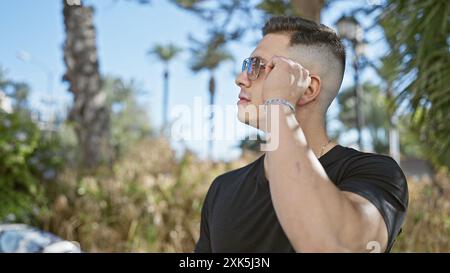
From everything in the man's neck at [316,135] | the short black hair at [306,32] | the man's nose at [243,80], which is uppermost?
the short black hair at [306,32]

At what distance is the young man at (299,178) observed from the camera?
1.26 meters

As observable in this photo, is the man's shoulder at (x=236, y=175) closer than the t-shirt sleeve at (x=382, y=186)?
No

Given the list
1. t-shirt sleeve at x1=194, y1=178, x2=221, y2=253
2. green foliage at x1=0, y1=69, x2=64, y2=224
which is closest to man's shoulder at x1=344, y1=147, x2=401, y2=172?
t-shirt sleeve at x1=194, y1=178, x2=221, y2=253

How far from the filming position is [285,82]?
1.45m

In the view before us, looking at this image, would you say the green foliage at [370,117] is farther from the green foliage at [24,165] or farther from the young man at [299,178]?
the young man at [299,178]

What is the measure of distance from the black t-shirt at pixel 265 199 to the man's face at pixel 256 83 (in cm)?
25

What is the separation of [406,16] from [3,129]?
5.80 meters

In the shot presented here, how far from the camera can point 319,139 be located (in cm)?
183

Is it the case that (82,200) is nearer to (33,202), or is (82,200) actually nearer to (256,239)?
(33,202)

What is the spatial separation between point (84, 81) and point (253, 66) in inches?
313

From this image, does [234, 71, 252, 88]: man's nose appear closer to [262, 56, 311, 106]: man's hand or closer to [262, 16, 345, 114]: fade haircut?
[262, 16, 345, 114]: fade haircut

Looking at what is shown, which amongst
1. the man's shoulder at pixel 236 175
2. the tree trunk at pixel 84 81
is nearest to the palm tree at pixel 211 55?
the man's shoulder at pixel 236 175

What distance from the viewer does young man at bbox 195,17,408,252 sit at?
4.13 ft
